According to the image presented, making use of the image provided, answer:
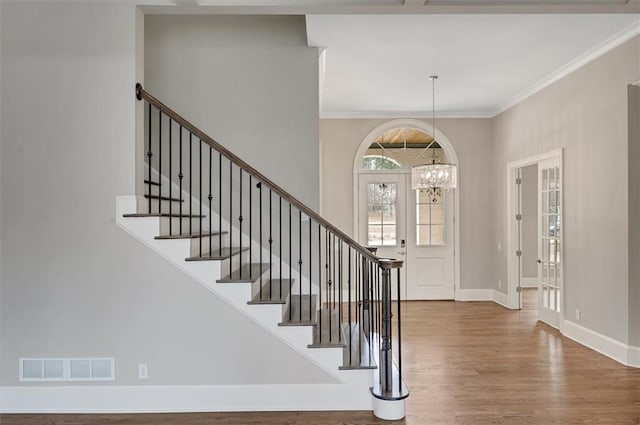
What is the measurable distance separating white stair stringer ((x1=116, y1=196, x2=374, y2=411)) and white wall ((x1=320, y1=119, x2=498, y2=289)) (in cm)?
396

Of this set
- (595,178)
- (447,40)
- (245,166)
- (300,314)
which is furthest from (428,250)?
(245,166)

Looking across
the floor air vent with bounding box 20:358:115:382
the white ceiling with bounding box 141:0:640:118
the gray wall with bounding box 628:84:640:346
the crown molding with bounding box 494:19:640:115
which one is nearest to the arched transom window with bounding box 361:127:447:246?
the white ceiling with bounding box 141:0:640:118

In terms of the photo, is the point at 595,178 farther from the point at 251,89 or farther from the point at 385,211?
the point at 251,89

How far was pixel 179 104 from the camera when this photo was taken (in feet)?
14.3

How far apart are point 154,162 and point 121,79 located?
3.92 feet

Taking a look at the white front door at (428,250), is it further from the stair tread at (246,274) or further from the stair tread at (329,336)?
the stair tread at (329,336)

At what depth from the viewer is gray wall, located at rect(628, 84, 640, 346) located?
13.3ft

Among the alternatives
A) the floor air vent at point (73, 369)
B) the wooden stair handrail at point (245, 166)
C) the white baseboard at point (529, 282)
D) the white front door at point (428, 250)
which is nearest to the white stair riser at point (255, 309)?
the wooden stair handrail at point (245, 166)

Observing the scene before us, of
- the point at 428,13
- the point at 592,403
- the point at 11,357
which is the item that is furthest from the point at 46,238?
the point at 592,403

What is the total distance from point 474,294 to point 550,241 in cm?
183

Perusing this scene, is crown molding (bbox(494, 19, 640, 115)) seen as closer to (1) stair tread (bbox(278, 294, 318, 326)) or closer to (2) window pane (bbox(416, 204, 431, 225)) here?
(2) window pane (bbox(416, 204, 431, 225))

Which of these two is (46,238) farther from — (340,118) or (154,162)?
(340,118)

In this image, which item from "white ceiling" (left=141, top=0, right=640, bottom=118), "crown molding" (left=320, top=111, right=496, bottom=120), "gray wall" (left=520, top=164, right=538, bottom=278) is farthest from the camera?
"gray wall" (left=520, top=164, right=538, bottom=278)

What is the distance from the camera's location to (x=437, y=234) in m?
7.17
